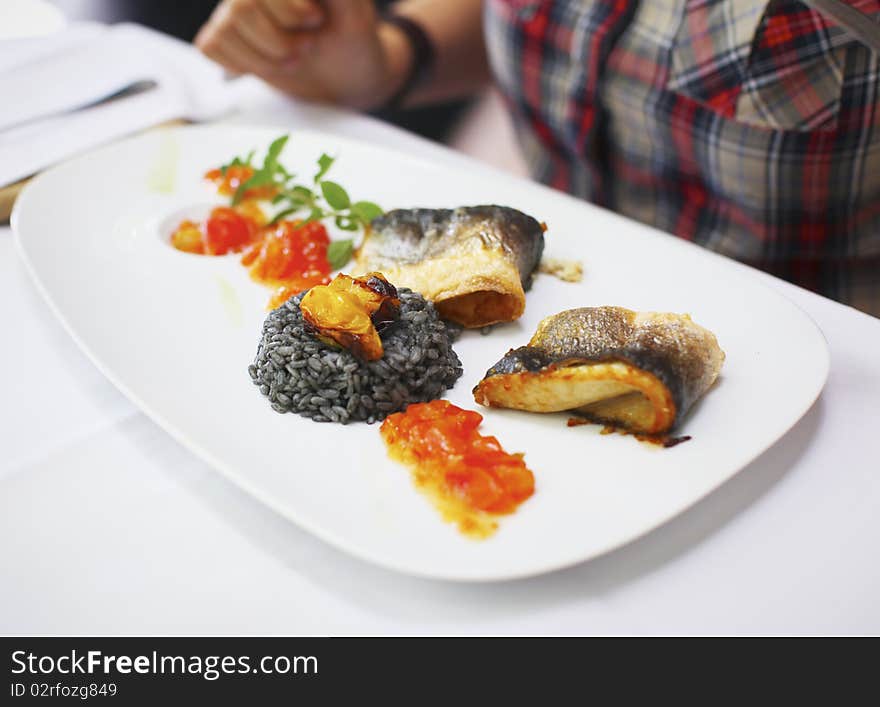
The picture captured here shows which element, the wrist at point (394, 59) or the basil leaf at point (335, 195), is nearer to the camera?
the basil leaf at point (335, 195)

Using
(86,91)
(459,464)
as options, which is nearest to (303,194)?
(86,91)

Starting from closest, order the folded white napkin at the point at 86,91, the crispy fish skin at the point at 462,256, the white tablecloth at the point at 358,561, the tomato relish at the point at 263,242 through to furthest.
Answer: the white tablecloth at the point at 358,561 → the crispy fish skin at the point at 462,256 → the tomato relish at the point at 263,242 → the folded white napkin at the point at 86,91

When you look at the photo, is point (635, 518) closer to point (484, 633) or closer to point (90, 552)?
point (484, 633)

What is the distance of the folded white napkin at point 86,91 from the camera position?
7.29 feet

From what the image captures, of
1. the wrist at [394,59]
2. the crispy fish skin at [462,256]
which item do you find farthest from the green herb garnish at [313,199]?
the wrist at [394,59]

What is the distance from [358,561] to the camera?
116cm

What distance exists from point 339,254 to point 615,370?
0.75 metres

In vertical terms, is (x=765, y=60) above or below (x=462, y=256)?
above

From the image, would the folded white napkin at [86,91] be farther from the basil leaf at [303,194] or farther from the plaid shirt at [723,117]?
the plaid shirt at [723,117]

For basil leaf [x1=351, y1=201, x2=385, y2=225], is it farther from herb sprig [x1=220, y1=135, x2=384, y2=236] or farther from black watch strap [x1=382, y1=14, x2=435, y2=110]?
black watch strap [x1=382, y1=14, x2=435, y2=110]

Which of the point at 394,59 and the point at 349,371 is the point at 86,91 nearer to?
the point at 394,59

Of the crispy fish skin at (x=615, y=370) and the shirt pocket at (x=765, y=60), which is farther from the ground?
the shirt pocket at (x=765, y=60)

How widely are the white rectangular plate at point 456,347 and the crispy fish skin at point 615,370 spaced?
4 centimetres

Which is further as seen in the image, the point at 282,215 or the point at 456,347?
the point at 282,215
